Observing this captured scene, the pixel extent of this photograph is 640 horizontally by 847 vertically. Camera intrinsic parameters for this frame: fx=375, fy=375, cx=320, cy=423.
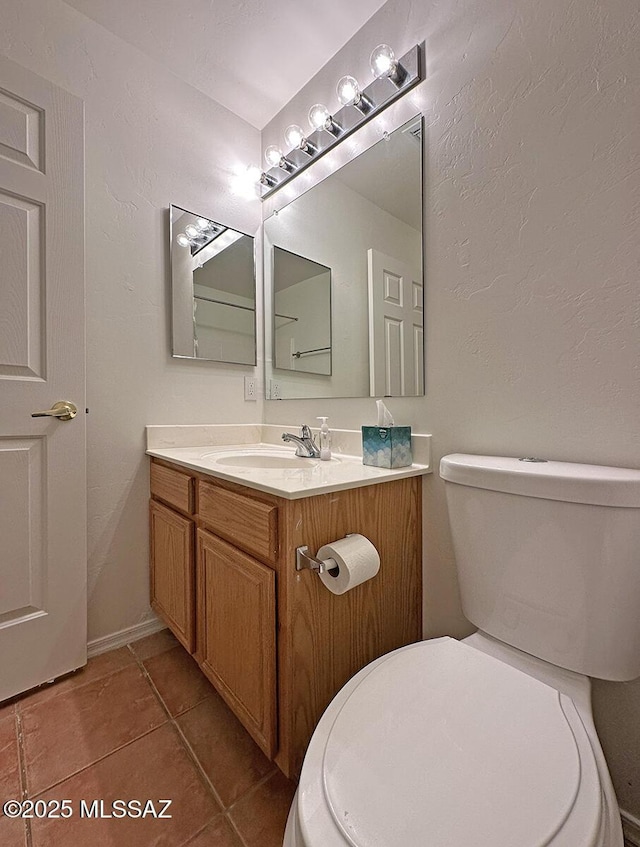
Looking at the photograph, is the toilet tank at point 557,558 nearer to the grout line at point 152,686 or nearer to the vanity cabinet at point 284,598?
the vanity cabinet at point 284,598

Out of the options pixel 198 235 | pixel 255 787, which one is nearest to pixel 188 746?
pixel 255 787

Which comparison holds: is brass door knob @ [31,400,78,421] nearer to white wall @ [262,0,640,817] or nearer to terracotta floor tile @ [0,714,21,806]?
terracotta floor tile @ [0,714,21,806]

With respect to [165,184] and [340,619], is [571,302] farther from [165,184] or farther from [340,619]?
[165,184]

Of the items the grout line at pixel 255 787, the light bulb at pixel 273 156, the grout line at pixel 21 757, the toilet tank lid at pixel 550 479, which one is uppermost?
the light bulb at pixel 273 156

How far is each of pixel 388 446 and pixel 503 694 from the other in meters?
0.61

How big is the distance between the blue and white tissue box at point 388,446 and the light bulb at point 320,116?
116 cm

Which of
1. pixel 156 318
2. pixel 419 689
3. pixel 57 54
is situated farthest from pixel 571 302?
pixel 57 54

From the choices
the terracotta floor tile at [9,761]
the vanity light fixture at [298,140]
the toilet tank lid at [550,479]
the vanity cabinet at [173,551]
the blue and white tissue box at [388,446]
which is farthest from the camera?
the vanity light fixture at [298,140]

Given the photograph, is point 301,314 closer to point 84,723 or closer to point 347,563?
point 347,563

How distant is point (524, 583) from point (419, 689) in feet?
1.02

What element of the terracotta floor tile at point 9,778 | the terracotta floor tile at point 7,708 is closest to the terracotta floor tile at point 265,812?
the terracotta floor tile at point 9,778

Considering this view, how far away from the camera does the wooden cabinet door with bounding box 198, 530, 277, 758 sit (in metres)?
0.87

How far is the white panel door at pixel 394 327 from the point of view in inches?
45.8

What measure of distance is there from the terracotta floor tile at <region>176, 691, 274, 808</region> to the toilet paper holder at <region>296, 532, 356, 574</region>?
578mm
